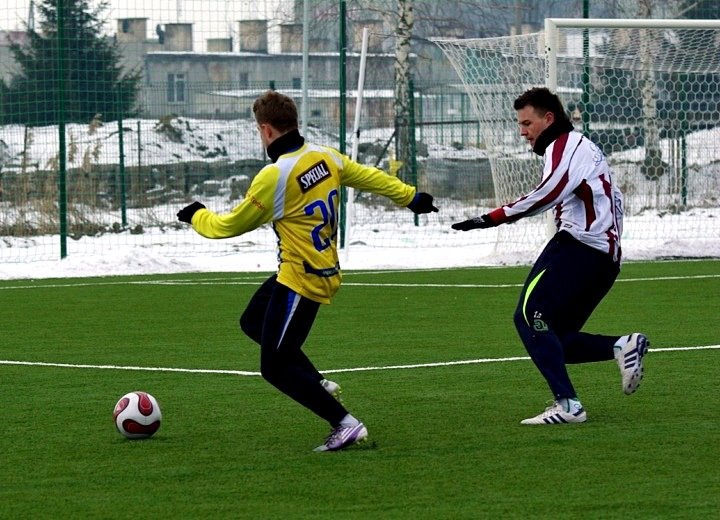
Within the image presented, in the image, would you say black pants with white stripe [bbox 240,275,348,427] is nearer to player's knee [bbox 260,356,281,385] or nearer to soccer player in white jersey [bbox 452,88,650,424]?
player's knee [bbox 260,356,281,385]

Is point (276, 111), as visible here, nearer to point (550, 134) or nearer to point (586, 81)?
point (550, 134)

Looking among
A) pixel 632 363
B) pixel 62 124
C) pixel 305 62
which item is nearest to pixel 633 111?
pixel 305 62

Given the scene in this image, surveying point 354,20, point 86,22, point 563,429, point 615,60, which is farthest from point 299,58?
point 563,429

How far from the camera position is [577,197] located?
726 centimetres

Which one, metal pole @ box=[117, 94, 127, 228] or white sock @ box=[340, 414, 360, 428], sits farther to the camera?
metal pole @ box=[117, 94, 127, 228]

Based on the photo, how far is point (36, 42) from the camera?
811 inches

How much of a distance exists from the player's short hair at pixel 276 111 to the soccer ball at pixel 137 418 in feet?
5.03

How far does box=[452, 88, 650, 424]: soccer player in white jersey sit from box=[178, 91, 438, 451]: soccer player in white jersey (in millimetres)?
820

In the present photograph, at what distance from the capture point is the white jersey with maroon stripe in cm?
717

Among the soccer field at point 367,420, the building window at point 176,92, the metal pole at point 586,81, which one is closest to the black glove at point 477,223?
the soccer field at point 367,420

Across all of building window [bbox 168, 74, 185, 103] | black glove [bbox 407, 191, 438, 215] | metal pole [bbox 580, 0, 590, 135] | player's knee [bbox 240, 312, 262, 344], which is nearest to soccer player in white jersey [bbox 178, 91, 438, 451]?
player's knee [bbox 240, 312, 262, 344]

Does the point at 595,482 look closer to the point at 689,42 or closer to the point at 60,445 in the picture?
the point at 60,445

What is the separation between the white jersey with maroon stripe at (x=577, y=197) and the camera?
717 cm

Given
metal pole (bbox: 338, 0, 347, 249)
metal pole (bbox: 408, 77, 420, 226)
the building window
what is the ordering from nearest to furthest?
metal pole (bbox: 338, 0, 347, 249), metal pole (bbox: 408, 77, 420, 226), the building window
